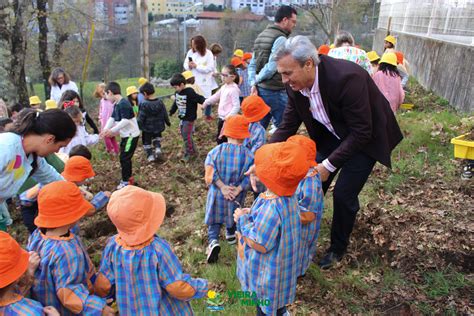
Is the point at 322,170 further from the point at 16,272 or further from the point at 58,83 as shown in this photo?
the point at 58,83

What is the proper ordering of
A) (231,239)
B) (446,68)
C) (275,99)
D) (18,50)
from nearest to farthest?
(231,239) → (275,99) → (446,68) → (18,50)

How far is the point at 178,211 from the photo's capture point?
564cm

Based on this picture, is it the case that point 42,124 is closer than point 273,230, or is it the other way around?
point 273,230

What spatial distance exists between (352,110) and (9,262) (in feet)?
8.21

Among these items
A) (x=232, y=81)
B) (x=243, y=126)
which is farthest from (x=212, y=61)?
(x=243, y=126)

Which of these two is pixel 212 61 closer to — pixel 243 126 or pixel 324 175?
pixel 243 126

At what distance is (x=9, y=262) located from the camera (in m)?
1.87

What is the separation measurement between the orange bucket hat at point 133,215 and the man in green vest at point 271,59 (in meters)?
3.26

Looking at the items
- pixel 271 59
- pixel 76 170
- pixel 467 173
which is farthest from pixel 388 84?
pixel 76 170

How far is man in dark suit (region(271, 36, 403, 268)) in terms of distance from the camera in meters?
2.86

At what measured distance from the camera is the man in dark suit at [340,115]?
2.86 meters

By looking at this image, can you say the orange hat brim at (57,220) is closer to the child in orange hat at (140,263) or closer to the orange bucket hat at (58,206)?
the orange bucket hat at (58,206)

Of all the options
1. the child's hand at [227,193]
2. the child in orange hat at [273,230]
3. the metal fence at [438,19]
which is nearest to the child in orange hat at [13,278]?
the child in orange hat at [273,230]

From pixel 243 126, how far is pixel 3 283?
8.28 feet
